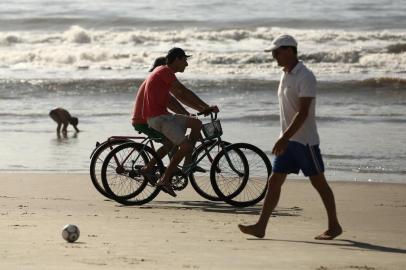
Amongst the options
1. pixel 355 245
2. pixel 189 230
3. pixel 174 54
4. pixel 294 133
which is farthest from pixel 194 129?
pixel 355 245

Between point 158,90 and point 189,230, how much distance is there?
193 cm

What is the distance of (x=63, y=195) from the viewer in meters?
11.0

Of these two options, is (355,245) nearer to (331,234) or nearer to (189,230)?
(331,234)

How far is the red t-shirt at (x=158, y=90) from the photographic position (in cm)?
1021

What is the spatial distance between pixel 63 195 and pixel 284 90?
11.8ft

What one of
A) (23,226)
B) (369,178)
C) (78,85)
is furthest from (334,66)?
(23,226)

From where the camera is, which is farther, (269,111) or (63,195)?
(269,111)

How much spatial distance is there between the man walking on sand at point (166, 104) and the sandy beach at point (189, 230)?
630mm

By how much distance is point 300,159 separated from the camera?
323 inches

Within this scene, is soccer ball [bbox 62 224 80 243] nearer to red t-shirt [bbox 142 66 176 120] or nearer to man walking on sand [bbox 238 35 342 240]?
man walking on sand [bbox 238 35 342 240]

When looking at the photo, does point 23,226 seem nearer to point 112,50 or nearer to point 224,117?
point 224,117

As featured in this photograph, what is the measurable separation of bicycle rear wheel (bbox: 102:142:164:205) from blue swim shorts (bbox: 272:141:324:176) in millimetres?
2487

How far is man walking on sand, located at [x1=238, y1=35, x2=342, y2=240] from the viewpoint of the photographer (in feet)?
Result: 26.4

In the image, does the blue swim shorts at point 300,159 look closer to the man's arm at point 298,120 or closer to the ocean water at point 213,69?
the man's arm at point 298,120
